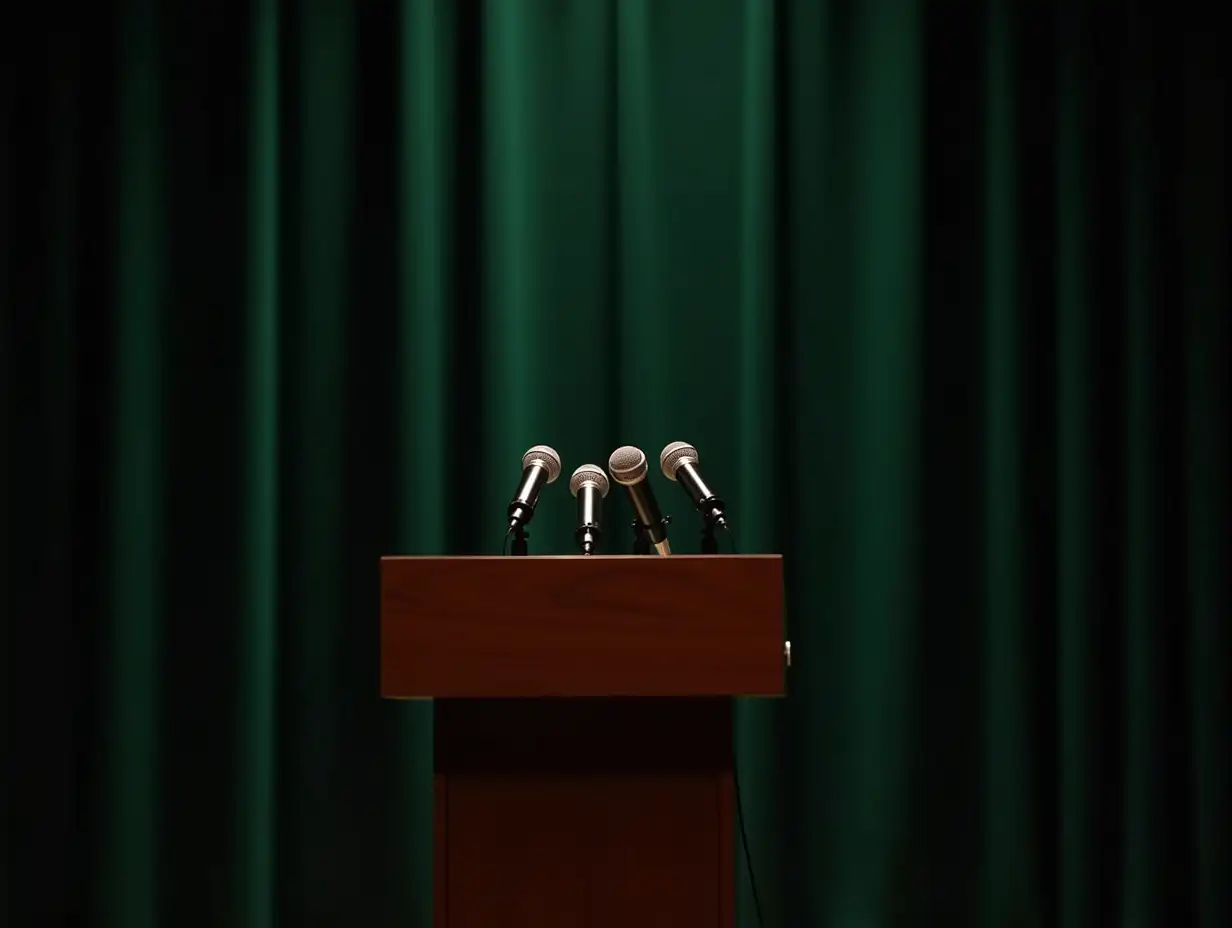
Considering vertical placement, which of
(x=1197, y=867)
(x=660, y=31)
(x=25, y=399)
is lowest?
(x=1197, y=867)

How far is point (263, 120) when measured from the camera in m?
2.78

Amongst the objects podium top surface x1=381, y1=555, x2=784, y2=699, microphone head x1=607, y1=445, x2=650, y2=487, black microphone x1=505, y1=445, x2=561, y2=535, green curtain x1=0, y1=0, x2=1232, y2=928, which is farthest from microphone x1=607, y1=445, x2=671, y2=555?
A: green curtain x1=0, y1=0, x2=1232, y2=928

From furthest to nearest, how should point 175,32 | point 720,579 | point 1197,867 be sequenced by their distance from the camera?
point 175,32, point 1197,867, point 720,579

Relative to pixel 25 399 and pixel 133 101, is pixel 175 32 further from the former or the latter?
pixel 25 399

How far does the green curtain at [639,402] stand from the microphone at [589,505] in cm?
88

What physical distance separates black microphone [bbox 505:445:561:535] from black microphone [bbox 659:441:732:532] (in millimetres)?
185

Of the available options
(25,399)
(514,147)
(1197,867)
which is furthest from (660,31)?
(1197,867)

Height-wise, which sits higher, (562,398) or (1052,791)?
(562,398)

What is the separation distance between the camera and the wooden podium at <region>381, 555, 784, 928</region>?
4.94 feet

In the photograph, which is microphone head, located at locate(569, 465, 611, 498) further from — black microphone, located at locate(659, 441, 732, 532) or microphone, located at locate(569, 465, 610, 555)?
black microphone, located at locate(659, 441, 732, 532)

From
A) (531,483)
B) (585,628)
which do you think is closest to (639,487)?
(531,483)

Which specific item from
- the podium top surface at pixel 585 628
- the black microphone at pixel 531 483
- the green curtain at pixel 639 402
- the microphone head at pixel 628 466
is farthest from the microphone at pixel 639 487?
the green curtain at pixel 639 402

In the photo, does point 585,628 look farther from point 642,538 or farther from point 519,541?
point 642,538

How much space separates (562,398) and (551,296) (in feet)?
0.79
